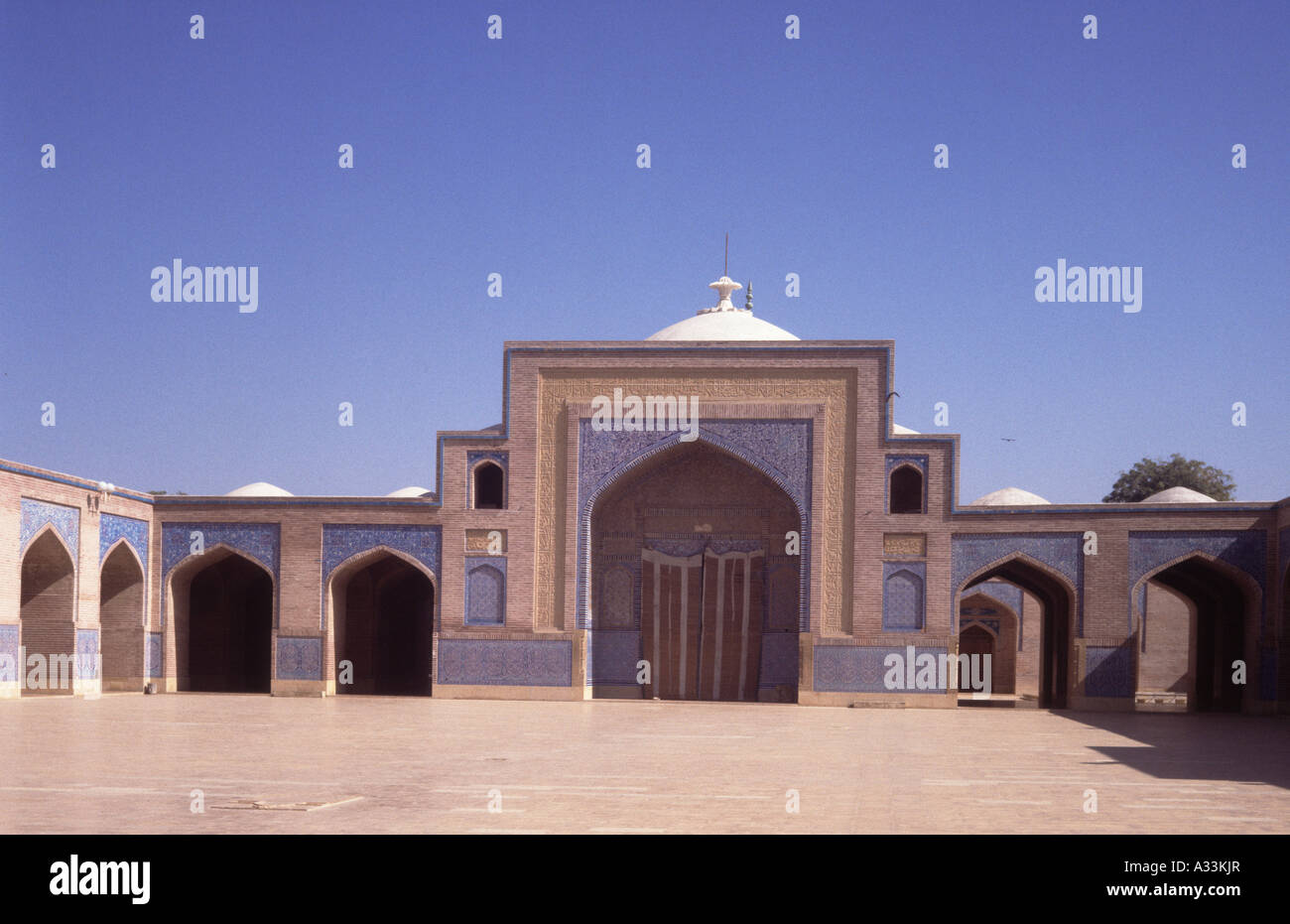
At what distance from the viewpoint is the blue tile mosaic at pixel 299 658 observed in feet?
81.8

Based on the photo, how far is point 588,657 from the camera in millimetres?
25000

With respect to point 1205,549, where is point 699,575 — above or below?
below

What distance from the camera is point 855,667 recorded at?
78.8 feet

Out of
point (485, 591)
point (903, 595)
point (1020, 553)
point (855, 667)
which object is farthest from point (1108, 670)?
point (485, 591)

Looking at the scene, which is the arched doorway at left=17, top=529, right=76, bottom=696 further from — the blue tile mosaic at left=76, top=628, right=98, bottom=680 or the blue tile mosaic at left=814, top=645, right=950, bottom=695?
the blue tile mosaic at left=814, top=645, right=950, bottom=695

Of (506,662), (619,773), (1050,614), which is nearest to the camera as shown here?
(619,773)

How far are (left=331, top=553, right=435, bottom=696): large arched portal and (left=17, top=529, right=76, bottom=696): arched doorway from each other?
433cm

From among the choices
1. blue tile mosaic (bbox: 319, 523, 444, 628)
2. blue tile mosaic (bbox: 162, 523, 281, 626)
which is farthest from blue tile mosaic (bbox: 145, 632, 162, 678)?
blue tile mosaic (bbox: 319, 523, 444, 628)

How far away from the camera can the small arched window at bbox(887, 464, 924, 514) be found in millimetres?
24938

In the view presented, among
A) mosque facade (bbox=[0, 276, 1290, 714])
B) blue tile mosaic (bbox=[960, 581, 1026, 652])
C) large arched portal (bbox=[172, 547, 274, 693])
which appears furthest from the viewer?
blue tile mosaic (bbox=[960, 581, 1026, 652])

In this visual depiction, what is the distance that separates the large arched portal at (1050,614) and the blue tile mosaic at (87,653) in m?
14.1

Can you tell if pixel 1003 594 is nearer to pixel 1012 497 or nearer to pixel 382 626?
pixel 1012 497

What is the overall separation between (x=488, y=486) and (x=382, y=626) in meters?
4.72
